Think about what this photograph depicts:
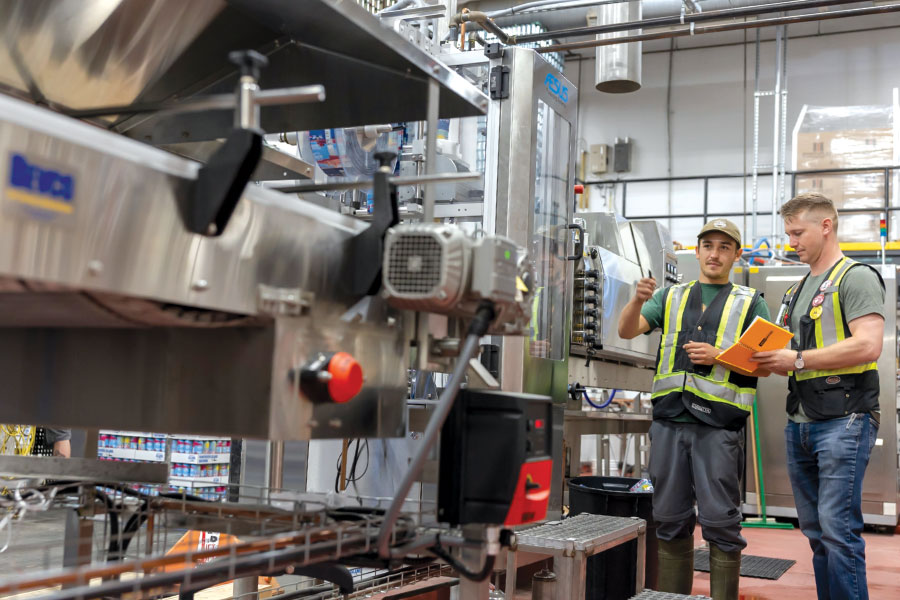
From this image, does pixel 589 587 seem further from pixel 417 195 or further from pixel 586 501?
pixel 417 195

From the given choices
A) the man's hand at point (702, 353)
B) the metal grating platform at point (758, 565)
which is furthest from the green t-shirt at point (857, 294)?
the metal grating platform at point (758, 565)

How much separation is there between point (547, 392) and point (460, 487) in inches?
86.9

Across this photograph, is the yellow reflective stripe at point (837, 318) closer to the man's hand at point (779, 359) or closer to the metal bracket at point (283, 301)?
the man's hand at point (779, 359)

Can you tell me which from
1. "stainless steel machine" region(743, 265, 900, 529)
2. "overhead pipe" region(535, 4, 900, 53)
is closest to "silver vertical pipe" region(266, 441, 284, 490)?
"overhead pipe" region(535, 4, 900, 53)

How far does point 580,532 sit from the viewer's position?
2844 mm

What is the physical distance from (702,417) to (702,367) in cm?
18

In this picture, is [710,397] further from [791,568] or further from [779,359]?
[791,568]

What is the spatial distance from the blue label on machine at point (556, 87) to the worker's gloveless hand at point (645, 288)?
0.92m

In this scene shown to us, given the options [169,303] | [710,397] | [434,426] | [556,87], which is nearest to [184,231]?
[169,303]

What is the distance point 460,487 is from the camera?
133cm

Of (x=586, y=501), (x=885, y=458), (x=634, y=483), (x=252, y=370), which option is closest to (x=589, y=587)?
(x=586, y=501)

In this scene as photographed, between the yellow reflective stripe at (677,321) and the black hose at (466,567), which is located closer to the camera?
the black hose at (466,567)

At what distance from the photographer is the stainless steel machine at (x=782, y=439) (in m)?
5.86

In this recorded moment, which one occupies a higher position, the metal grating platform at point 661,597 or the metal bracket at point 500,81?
the metal bracket at point 500,81
